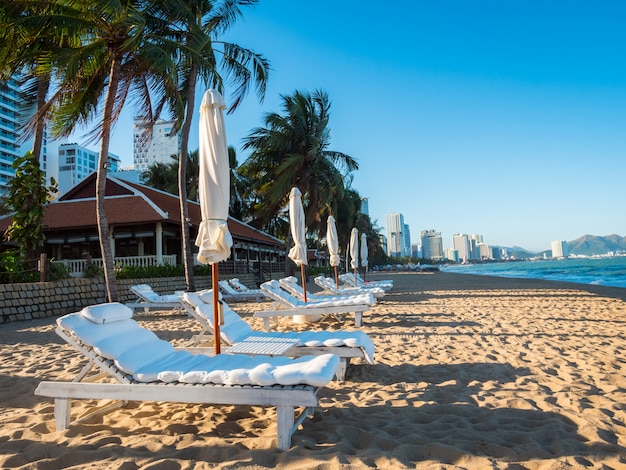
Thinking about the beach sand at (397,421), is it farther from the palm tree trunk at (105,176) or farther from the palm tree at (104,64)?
the palm tree at (104,64)

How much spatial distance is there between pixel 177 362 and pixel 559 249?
192 m

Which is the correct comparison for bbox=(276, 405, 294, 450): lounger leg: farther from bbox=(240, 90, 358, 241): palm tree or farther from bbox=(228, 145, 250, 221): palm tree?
bbox=(228, 145, 250, 221): palm tree

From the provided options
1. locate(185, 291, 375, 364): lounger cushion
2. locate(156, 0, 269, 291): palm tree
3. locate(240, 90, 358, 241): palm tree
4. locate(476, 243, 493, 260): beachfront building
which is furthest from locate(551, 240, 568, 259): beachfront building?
locate(185, 291, 375, 364): lounger cushion

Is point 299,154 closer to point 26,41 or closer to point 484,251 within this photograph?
point 26,41

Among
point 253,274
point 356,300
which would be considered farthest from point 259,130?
point 356,300

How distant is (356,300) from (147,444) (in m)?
4.59

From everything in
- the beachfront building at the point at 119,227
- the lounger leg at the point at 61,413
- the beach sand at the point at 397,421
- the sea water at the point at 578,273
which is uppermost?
the beachfront building at the point at 119,227

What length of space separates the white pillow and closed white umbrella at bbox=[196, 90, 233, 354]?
717 mm

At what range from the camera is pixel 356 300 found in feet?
22.3

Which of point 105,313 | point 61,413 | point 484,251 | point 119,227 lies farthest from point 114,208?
point 484,251

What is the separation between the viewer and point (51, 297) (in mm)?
10312

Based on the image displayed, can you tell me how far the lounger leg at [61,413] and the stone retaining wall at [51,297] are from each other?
313 inches

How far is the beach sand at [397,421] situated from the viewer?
7.52 feet

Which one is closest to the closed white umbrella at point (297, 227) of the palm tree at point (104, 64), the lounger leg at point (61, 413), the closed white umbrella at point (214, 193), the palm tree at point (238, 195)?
the palm tree at point (104, 64)
